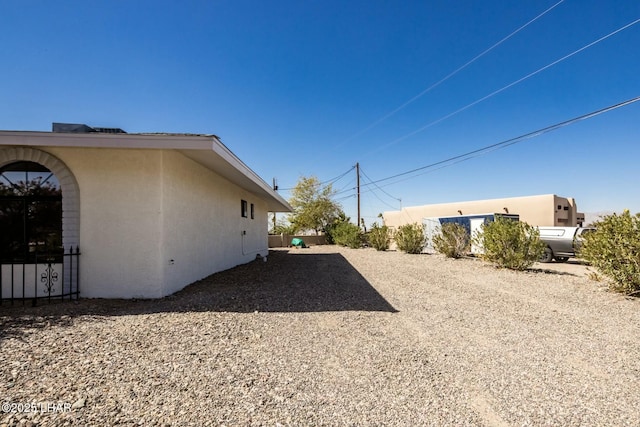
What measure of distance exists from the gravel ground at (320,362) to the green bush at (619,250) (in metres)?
0.71

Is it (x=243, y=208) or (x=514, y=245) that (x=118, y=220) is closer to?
(x=243, y=208)

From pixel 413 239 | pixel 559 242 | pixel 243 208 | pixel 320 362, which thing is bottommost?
pixel 320 362

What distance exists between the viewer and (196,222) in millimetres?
7844

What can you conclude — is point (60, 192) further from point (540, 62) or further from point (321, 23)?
point (540, 62)

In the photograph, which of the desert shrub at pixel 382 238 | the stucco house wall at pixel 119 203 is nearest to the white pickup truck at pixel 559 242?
the desert shrub at pixel 382 238

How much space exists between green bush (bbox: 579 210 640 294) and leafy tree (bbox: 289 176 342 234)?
25.1 meters

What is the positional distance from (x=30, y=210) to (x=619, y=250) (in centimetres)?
1239

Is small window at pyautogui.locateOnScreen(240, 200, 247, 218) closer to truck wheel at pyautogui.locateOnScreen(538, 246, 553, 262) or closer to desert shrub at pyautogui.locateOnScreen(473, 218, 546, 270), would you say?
desert shrub at pyautogui.locateOnScreen(473, 218, 546, 270)

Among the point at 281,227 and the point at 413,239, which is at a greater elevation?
the point at 281,227

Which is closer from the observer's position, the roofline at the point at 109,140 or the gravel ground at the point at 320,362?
the gravel ground at the point at 320,362

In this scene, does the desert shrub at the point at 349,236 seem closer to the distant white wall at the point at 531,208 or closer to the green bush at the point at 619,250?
the distant white wall at the point at 531,208

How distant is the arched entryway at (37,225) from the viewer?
5801 mm

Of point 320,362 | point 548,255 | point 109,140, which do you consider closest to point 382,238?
point 548,255

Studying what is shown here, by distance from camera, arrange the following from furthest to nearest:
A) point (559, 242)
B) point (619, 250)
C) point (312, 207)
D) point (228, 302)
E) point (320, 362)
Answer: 1. point (312, 207)
2. point (559, 242)
3. point (619, 250)
4. point (228, 302)
5. point (320, 362)
